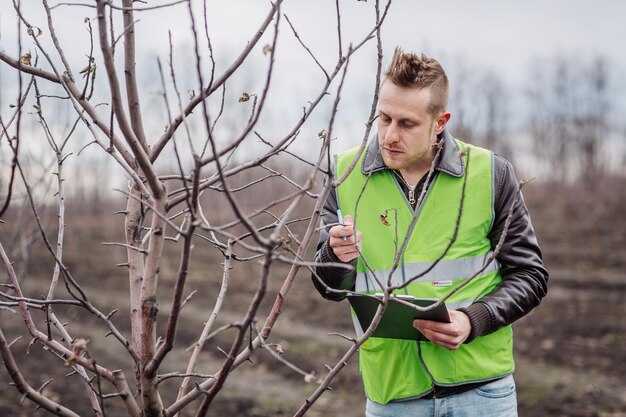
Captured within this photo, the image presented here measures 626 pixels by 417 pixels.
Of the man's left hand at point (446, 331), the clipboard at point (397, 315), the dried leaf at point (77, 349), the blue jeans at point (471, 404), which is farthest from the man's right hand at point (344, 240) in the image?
the dried leaf at point (77, 349)

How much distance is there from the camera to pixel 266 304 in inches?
389

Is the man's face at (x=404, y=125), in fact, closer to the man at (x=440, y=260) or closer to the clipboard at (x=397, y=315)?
the man at (x=440, y=260)

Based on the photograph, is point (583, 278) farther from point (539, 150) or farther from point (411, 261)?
point (539, 150)

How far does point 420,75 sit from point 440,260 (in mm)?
653

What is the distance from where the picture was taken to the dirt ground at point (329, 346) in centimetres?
577

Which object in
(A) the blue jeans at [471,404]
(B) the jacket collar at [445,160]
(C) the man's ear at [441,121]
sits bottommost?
(A) the blue jeans at [471,404]

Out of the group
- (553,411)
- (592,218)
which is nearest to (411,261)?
(553,411)

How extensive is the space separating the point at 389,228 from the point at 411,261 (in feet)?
0.46

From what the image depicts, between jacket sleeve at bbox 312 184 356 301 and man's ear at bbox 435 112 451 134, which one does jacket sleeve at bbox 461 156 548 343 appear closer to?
man's ear at bbox 435 112 451 134

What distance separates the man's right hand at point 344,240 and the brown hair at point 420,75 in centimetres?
57

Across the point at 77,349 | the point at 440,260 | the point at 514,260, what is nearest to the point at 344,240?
the point at 440,260

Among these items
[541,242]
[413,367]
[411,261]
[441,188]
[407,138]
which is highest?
[407,138]

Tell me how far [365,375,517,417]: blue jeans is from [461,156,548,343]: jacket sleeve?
230 millimetres

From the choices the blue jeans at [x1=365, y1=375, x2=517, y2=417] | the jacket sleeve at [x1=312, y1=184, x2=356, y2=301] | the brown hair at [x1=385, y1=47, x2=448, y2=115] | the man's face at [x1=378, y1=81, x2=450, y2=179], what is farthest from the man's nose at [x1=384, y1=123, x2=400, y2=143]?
the blue jeans at [x1=365, y1=375, x2=517, y2=417]
